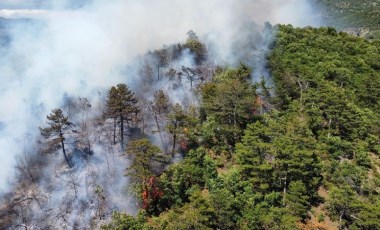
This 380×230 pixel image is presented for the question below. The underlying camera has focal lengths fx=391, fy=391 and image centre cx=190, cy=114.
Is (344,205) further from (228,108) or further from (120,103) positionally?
(120,103)

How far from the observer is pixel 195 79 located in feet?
242

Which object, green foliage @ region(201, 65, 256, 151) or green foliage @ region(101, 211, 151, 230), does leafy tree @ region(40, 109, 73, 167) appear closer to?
green foliage @ region(101, 211, 151, 230)

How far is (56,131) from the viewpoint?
172 ft

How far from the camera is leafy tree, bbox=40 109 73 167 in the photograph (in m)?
51.6

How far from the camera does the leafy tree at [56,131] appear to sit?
5162 cm

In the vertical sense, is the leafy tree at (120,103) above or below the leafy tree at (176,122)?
above

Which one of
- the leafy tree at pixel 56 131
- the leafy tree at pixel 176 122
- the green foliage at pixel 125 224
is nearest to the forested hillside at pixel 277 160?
the green foliage at pixel 125 224

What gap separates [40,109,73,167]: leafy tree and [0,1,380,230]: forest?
0.19 meters

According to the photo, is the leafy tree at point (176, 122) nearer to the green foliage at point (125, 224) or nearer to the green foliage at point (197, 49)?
the green foliage at point (125, 224)

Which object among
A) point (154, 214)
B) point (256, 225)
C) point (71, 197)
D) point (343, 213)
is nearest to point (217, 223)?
point (256, 225)

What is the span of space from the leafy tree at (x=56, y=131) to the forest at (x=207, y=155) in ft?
0.61

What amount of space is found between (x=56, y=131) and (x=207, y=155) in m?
20.7

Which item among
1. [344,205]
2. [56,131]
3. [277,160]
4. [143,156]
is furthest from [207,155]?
[56,131]

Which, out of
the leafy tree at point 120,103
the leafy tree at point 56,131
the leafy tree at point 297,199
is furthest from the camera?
the leafy tree at point 120,103
